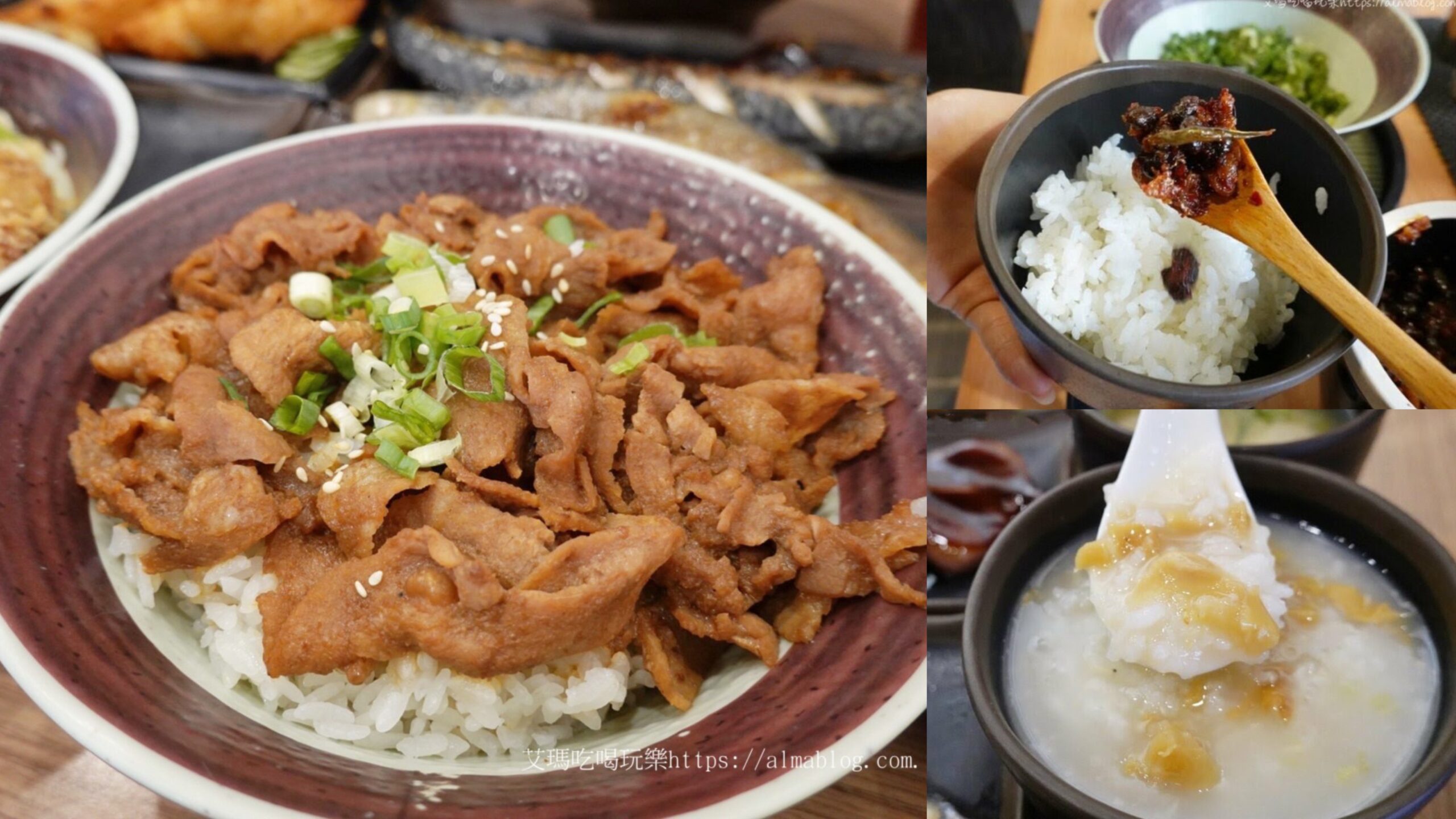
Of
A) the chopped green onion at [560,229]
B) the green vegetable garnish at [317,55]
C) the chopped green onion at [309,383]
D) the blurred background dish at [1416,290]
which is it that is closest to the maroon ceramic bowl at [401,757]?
the chopped green onion at [560,229]

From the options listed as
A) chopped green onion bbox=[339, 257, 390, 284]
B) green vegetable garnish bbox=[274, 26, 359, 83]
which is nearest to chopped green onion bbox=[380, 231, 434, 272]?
chopped green onion bbox=[339, 257, 390, 284]

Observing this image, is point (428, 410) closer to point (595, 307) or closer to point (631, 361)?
point (631, 361)

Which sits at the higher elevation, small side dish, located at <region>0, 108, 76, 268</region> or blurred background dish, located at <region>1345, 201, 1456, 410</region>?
blurred background dish, located at <region>1345, 201, 1456, 410</region>

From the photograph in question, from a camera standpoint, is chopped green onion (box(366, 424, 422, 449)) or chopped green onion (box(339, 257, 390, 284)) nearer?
chopped green onion (box(366, 424, 422, 449))

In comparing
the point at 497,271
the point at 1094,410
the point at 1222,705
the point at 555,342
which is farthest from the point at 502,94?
the point at 1222,705

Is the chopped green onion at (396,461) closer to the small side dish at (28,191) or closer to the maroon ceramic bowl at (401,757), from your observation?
the maroon ceramic bowl at (401,757)

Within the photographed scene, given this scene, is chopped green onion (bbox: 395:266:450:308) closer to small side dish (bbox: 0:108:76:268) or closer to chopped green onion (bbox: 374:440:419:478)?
chopped green onion (bbox: 374:440:419:478)

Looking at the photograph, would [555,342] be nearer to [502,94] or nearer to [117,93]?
[117,93]
